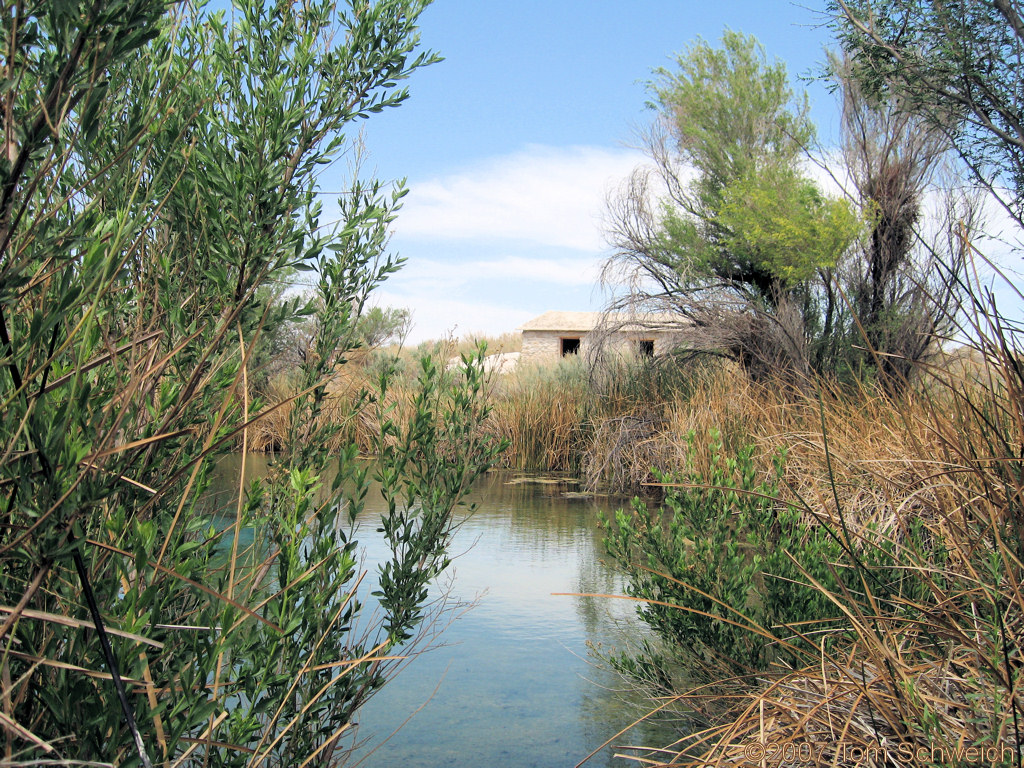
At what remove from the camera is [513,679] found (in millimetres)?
4410

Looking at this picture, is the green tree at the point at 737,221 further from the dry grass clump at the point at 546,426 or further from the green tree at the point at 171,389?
the green tree at the point at 171,389

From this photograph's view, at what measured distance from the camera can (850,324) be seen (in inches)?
491

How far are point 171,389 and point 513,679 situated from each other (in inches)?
124

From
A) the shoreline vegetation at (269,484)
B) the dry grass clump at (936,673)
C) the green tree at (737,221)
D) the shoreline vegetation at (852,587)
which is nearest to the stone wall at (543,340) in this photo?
the green tree at (737,221)

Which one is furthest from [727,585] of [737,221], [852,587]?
[737,221]

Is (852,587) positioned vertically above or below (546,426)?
below

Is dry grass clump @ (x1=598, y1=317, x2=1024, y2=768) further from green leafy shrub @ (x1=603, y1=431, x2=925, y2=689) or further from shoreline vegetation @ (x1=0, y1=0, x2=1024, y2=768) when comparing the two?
green leafy shrub @ (x1=603, y1=431, x2=925, y2=689)

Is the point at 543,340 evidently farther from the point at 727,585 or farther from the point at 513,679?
the point at 727,585

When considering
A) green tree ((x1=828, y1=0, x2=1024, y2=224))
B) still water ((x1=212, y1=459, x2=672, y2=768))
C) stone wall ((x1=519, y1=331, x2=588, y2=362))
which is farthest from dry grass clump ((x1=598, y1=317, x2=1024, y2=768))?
stone wall ((x1=519, y1=331, x2=588, y2=362))

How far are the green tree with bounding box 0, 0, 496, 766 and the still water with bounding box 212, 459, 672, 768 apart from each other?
76cm

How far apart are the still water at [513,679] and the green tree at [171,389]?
0.76m

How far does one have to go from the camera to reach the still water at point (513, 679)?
3.66 metres

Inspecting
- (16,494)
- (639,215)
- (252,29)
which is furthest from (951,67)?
(639,215)

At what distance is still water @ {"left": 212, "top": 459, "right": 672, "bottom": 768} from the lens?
366 cm
